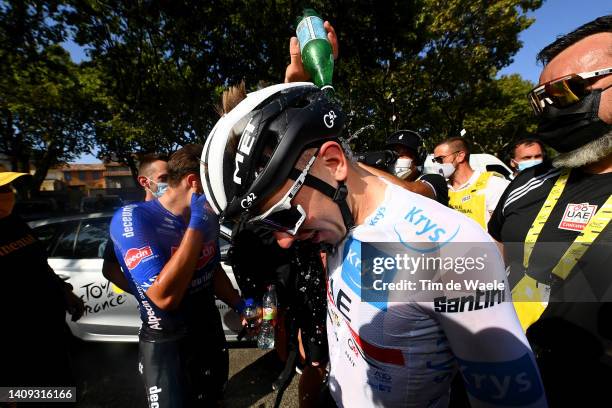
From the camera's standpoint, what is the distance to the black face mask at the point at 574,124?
1.67m

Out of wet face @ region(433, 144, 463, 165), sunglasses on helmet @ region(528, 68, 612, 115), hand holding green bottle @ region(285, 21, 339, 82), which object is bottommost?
wet face @ region(433, 144, 463, 165)

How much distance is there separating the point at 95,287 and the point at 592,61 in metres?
5.58

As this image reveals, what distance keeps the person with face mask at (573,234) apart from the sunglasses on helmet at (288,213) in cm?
151

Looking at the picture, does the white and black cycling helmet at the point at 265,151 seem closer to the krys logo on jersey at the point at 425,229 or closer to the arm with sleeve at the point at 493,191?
the krys logo on jersey at the point at 425,229

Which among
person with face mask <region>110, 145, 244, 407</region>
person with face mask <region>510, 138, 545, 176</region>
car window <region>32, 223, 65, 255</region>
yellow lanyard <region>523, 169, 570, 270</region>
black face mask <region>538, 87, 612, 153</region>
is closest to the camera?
black face mask <region>538, 87, 612, 153</region>

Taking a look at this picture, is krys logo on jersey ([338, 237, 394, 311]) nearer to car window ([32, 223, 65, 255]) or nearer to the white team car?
the white team car

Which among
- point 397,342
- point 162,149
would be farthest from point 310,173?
point 162,149

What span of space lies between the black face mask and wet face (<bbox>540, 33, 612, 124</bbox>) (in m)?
0.03

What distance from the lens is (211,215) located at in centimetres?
231

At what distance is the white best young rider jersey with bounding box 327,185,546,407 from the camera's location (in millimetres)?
1089

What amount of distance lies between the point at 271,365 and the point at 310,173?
382cm

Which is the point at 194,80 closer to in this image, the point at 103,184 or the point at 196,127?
the point at 196,127

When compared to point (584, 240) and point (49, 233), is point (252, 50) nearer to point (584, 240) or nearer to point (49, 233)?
point (49, 233)

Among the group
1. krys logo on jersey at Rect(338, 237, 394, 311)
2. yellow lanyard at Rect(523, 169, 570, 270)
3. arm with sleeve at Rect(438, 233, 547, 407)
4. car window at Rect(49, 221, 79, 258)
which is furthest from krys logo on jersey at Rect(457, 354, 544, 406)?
car window at Rect(49, 221, 79, 258)
